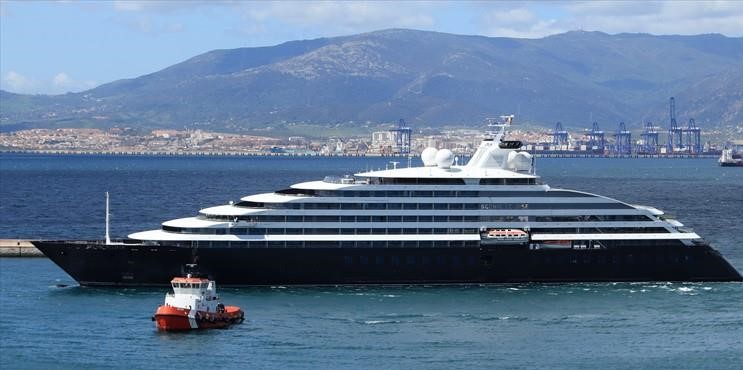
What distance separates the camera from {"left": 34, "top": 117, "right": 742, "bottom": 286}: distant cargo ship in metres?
62.7

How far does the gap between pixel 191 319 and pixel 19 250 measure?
26524mm

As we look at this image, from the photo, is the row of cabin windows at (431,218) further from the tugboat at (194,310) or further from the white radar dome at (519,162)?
the tugboat at (194,310)

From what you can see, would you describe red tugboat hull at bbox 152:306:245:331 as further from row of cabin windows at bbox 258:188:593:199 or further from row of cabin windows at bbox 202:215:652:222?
row of cabin windows at bbox 258:188:593:199

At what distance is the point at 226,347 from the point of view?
165ft

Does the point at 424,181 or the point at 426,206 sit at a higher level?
the point at 424,181

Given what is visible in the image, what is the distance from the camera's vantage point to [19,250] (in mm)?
77375

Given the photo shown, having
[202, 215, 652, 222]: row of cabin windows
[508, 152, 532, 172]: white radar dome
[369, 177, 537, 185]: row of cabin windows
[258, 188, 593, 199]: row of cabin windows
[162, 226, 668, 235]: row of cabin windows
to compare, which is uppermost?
[508, 152, 532, 172]: white radar dome

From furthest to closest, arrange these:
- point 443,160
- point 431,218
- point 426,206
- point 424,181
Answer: point 443,160 → point 424,181 → point 426,206 → point 431,218

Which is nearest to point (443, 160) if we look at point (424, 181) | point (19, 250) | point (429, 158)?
point (429, 158)

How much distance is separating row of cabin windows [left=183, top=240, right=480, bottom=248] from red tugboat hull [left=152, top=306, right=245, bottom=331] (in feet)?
27.8

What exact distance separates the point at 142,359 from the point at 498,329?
13510 mm

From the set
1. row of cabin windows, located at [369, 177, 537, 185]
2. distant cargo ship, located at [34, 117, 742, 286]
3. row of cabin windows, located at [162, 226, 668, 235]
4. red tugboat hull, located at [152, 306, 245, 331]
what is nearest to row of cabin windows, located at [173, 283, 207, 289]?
red tugboat hull, located at [152, 306, 245, 331]

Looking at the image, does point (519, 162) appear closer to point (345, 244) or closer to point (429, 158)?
point (429, 158)

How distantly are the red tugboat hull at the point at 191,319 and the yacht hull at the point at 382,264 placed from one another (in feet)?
24.6
